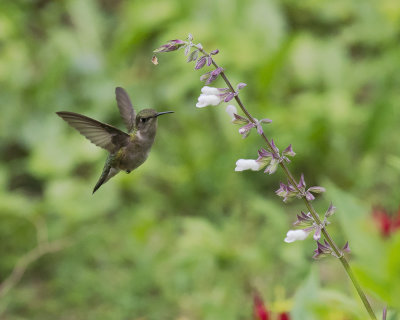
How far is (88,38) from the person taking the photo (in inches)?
232

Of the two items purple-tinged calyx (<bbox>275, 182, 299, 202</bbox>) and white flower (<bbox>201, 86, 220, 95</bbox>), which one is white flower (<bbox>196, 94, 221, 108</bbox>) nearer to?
white flower (<bbox>201, 86, 220, 95</bbox>)

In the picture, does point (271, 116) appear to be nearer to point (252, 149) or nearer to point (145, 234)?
point (252, 149)

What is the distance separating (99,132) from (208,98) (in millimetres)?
454

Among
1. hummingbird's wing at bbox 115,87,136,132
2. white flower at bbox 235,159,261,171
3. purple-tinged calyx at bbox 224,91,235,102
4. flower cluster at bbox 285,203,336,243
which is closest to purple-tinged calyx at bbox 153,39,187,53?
purple-tinged calyx at bbox 224,91,235,102

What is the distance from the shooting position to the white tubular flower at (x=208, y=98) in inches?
49.6

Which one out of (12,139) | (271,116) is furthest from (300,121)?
(12,139)

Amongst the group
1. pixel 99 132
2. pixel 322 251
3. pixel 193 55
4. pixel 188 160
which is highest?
pixel 193 55

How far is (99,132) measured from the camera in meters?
1.62

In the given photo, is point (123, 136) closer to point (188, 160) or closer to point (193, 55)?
point (193, 55)

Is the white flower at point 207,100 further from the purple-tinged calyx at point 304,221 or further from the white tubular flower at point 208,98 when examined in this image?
the purple-tinged calyx at point 304,221

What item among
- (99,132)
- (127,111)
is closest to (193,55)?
(99,132)

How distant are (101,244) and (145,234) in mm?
353

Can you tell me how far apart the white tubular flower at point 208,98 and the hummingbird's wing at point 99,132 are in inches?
12.4

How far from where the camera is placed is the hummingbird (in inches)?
61.1
